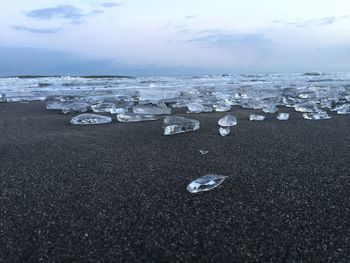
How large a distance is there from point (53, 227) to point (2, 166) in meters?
1.70

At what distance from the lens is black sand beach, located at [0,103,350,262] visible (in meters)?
2.09

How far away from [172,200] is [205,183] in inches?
15.2

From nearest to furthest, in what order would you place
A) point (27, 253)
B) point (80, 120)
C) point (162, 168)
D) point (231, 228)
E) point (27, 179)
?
point (27, 253)
point (231, 228)
point (27, 179)
point (162, 168)
point (80, 120)

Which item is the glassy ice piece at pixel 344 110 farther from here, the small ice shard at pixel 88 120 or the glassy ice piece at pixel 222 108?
the small ice shard at pixel 88 120

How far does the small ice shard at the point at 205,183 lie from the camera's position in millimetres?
2963

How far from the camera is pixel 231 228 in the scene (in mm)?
2324

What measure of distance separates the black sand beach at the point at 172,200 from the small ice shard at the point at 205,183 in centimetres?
7

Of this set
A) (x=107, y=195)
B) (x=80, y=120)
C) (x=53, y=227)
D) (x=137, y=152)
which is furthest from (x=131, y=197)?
(x=80, y=120)

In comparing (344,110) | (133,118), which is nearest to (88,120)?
(133,118)

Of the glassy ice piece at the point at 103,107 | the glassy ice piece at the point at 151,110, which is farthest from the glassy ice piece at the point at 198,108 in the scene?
the glassy ice piece at the point at 103,107

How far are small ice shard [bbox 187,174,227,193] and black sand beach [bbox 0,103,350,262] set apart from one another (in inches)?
2.6

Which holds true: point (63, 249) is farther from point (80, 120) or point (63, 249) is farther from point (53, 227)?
point (80, 120)

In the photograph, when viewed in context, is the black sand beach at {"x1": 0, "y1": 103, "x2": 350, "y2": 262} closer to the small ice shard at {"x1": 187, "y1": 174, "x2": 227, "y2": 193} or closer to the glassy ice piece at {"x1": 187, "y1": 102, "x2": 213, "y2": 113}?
the small ice shard at {"x1": 187, "y1": 174, "x2": 227, "y2": 193}

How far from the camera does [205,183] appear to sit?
10.0ft
